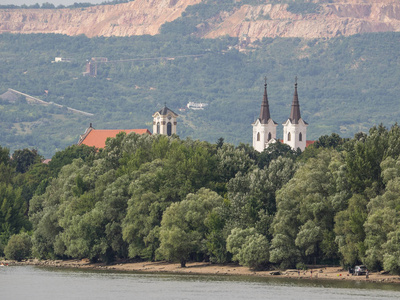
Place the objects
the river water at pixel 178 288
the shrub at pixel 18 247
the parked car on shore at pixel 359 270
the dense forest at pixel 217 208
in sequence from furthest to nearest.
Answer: the shrub at pixel 18 247, the dense forest at pixel 217 208, the parked car on shore at pixel 359 270, the river water at pixel 178 288

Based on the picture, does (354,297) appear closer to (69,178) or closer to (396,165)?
(396,165)

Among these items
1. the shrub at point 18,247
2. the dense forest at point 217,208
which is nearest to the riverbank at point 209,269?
the dense forest at point 217,208

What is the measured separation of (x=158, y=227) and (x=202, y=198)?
5.19m

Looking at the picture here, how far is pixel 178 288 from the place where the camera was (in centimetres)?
8519

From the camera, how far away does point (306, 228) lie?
9238 cm

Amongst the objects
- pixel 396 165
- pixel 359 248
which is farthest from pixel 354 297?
pixel 396 165

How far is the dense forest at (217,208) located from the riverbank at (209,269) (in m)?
0.97

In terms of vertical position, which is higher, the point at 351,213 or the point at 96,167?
the point at 96,167

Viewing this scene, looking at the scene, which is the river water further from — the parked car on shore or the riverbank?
the parked car on shore

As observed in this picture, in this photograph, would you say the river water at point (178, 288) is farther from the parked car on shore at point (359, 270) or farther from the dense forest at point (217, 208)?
the dense forest at point (217, 208)

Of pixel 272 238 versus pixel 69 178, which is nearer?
pixel 272 238

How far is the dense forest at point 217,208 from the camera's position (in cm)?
8969

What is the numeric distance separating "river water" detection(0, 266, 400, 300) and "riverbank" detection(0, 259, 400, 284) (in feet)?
6.38

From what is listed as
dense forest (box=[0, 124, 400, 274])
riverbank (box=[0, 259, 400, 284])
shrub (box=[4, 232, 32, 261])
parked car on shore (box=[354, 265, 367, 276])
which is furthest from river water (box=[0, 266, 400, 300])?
shrub (box=[4, 232, 32, 261])
